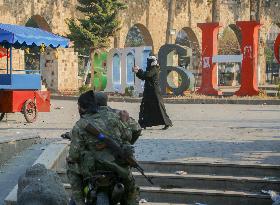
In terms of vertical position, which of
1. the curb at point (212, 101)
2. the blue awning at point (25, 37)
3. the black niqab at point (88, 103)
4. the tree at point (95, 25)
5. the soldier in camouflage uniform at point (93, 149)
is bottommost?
the curb at point (212, 101)

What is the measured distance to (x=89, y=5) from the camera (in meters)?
29.4

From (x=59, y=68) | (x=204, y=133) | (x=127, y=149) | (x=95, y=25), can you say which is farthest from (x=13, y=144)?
(x=95, y=25)

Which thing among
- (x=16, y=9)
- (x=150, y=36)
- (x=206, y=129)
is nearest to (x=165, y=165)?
(x=206, y=129)

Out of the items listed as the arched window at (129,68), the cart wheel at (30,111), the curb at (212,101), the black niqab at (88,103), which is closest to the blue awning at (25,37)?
the cart wheel at (30,111)

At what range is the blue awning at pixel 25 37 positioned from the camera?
14.5 meters

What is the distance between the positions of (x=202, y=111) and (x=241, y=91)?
612 cm

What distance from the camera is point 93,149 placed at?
5105mm

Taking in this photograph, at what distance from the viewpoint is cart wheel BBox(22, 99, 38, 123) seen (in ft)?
50.0

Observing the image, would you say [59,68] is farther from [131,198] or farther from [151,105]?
[131,198]

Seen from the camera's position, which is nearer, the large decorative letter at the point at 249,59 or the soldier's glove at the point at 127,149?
the soldier's glove at the point at 127,149

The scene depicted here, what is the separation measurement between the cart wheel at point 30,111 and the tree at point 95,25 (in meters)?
13.2

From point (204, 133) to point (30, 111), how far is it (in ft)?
15.1

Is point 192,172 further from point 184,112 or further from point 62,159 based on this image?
point 184,112

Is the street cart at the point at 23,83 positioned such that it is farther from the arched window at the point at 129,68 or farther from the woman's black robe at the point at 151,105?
the arched window at the point at 129,68
